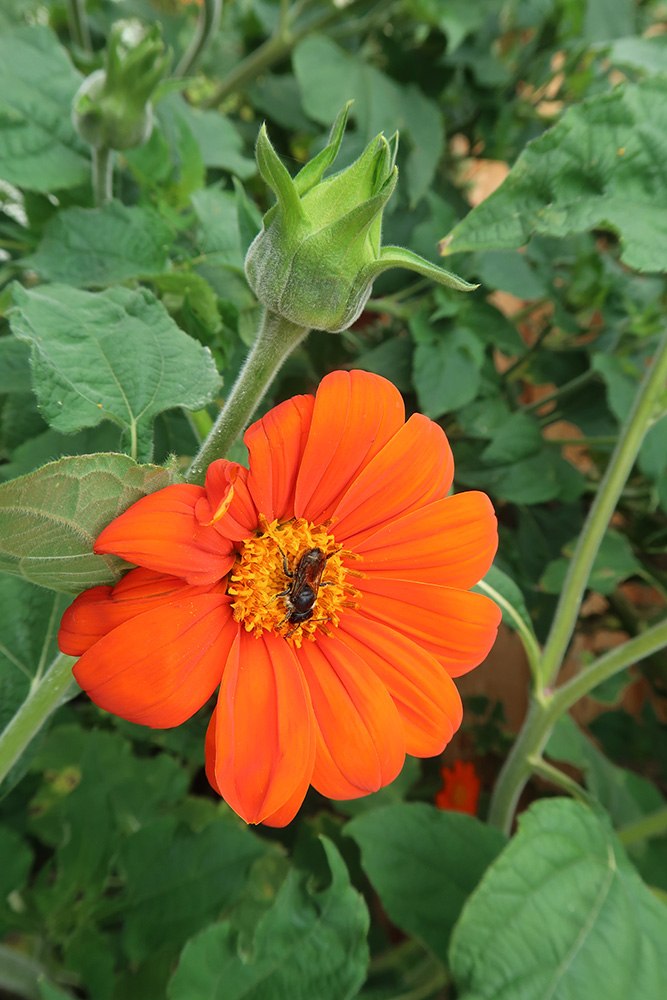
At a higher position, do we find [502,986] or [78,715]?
[502,986]

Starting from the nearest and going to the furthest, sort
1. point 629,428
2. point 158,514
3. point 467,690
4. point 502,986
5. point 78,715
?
point 158,514, point 502,986, point 629,428, point 78,715, point 467,690

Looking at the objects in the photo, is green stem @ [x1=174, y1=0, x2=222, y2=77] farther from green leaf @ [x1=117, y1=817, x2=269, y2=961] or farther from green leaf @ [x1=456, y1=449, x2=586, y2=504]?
green leaf @ [x1=117, y1=817, x2=269, y2=961]

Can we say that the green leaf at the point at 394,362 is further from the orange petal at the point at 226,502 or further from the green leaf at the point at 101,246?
the orange petal at the point at 226,502

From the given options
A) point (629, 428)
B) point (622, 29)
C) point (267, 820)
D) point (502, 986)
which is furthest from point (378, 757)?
point (622, 29)

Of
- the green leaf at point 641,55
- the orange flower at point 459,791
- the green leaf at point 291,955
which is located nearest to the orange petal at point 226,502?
the green leaf at point 291,955

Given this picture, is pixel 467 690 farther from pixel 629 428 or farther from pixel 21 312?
pixel 21 312

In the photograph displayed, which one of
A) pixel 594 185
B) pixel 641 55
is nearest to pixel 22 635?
pixel 594 185
